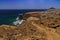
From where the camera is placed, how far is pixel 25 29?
10.5 metres

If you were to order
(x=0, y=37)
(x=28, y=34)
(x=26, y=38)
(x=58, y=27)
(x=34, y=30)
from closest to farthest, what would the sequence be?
1. (x=26, y=38)
2. (x=28, y=34)
3. (x=34, y=30)
4. (x=0, y=37)
5. (x=58, y=27)

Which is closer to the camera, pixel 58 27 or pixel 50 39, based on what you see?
pixel 50 39

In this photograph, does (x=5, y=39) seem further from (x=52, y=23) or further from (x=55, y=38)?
(x=52, y=23)

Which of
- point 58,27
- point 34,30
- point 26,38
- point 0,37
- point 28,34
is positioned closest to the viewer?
point 26,38

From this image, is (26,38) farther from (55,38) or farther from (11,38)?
(55,38)

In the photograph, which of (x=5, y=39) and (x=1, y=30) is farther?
(x=1, y=30)

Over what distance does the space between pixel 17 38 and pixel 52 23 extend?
5.27 m

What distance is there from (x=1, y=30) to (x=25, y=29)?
2005 mm

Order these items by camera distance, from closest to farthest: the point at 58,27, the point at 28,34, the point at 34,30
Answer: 1. the point at 28,34
2. the point at 34,30
3. the point at 58,27

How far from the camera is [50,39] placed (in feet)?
31.3

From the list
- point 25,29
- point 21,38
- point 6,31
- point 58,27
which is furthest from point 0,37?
point 58,27

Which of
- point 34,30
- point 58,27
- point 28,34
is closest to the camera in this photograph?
point 28,34

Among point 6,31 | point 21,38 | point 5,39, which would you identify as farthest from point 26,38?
point 6,31

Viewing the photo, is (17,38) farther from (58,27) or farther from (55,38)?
(58,27)
